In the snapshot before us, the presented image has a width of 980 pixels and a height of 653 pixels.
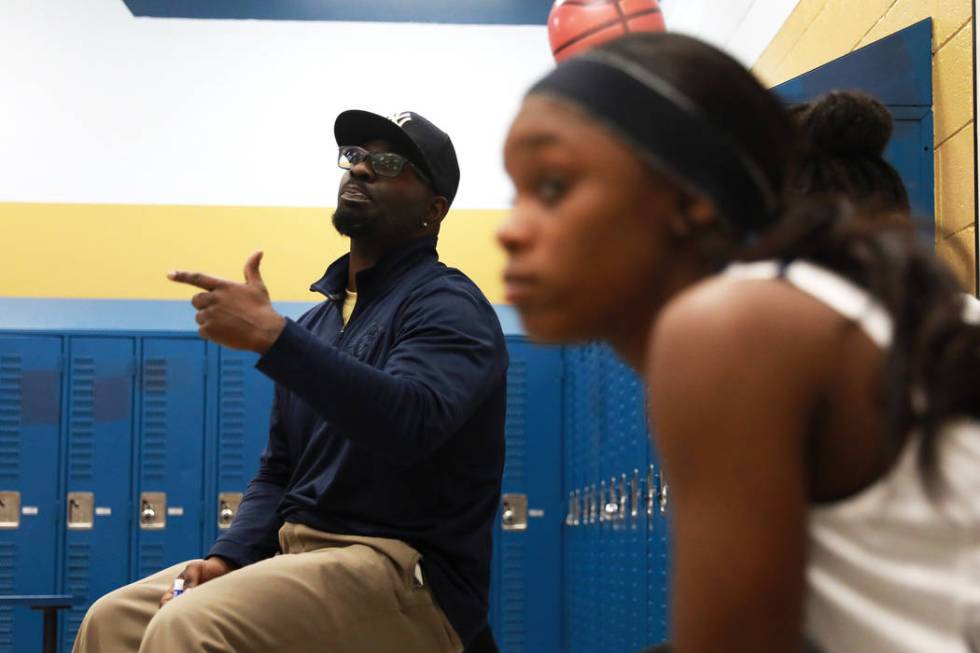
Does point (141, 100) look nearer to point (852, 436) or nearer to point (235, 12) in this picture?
point (235, 12)

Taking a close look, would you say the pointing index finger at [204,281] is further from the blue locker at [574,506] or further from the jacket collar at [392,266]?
the blue locker at [574,506]

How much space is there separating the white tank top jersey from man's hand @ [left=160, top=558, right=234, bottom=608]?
5.41 feet

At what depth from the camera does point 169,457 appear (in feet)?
19.4

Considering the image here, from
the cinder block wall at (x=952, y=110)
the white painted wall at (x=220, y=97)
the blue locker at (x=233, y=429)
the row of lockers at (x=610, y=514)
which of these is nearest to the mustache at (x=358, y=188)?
the cinder block wall at (x=952, y=110)

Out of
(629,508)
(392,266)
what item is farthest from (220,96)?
(392,266)

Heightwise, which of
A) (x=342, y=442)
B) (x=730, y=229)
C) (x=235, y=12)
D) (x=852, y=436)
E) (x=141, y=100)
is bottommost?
(x=342, y=442)

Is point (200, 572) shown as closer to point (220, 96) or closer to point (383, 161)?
point (383, 161)

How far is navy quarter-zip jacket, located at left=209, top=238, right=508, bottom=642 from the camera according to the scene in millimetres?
1902

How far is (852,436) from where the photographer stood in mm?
718

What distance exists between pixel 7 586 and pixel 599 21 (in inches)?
160

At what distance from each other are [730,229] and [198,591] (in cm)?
133

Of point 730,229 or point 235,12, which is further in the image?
point 235,12

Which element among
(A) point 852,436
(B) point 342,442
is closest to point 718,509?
(A) point 852,436

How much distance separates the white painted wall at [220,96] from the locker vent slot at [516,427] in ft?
3.26
